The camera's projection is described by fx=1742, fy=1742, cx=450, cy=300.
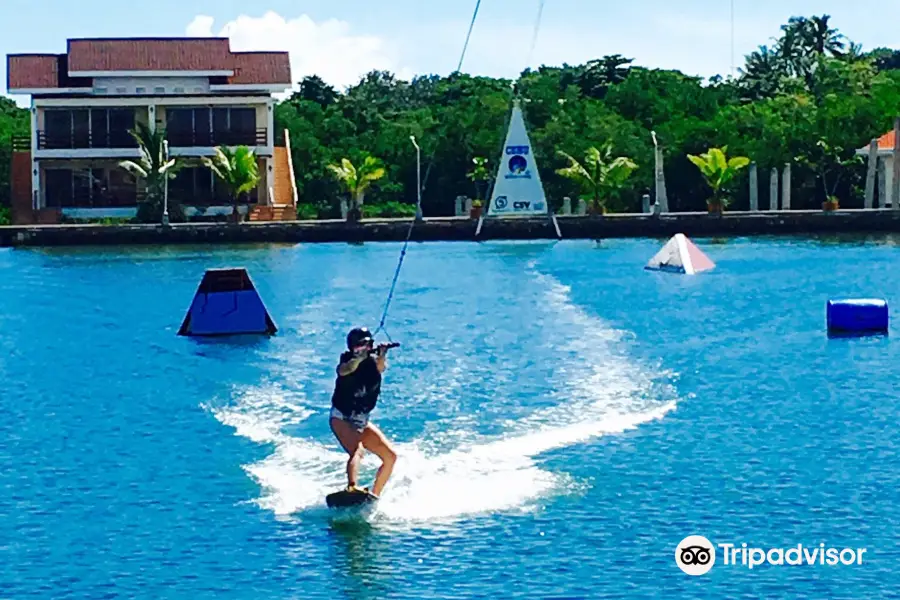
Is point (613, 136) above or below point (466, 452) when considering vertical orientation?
above

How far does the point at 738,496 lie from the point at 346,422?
4.43 m

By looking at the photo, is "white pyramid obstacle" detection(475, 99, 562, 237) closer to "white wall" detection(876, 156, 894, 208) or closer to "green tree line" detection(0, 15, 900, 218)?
"green tree line" detection(0, 15, 900, 218)

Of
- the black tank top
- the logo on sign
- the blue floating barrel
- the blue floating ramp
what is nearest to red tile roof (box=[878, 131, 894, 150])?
the logo on sign

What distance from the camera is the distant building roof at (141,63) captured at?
8062 cm

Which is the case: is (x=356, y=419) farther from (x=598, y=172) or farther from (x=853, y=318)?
(x=598, y=172)

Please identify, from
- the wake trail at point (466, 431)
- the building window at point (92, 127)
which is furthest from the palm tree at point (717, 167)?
the wake trail at point (466, 431)

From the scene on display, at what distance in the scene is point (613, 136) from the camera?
83.0m

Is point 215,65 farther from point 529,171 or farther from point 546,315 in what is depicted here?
point 546,315

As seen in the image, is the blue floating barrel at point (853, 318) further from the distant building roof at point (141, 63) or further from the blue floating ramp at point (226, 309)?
the distant building roof at point (141, 63)

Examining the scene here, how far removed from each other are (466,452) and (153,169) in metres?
56.1

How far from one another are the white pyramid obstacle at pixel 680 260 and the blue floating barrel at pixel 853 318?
19068mm

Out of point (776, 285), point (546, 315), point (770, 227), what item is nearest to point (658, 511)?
point (546, 315)

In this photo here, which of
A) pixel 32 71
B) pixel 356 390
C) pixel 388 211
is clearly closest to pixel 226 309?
pixel 356 390

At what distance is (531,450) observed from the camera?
22312 millimetres
